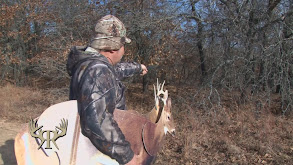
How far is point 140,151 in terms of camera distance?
1.76 m

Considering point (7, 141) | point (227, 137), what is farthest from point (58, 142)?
point (227, 137)

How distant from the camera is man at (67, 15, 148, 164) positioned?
140cm

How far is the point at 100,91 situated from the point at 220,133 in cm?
514

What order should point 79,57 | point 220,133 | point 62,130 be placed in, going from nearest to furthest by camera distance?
1. point 62,130
2. point 79,57
3. point 220,133

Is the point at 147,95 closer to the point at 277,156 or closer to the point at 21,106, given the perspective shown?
the point at 21,106

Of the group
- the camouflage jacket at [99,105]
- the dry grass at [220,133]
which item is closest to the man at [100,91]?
the camouflage jacket at [99,105]

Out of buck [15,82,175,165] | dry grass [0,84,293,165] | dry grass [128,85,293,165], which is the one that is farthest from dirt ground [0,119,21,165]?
buck [15,82,175,165]

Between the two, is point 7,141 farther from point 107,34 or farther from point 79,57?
point 107,34

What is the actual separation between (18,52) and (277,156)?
13.9 meters

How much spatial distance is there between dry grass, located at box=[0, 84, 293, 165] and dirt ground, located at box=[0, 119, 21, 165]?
1.62ft

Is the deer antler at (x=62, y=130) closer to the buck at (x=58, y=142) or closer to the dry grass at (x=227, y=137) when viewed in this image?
the buck at (x=58, y=142)

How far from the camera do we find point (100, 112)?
1.39 meters

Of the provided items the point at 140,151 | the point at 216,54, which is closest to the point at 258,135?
the point at 216,54

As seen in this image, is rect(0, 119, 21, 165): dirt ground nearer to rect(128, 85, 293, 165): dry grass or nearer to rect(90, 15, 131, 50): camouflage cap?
rect(128, 85, 293, 165): dry grass
